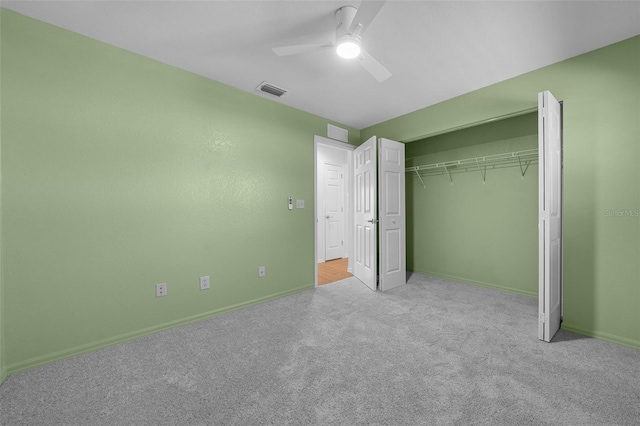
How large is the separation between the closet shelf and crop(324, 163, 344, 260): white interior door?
1810 millimetres

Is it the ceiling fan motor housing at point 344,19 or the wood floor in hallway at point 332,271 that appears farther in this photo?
the wood floor in hallway at point 332,271

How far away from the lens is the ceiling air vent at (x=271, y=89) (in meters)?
2.74

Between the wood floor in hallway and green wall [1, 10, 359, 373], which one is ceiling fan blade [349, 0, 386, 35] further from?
the wood floor in hallway

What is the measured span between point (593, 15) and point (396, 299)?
9.65 ft

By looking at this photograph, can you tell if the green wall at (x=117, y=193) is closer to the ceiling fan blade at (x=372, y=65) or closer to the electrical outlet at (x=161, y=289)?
the electrical outlet at (x=161, y=289)

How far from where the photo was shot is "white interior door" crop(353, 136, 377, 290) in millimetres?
3426

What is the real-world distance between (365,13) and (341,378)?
2.28m

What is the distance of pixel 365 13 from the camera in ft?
4.95

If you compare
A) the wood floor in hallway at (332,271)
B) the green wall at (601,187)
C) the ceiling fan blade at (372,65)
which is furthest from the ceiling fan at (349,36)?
the wood floor in hallway at (332,271)

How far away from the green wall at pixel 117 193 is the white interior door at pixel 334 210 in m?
2.51

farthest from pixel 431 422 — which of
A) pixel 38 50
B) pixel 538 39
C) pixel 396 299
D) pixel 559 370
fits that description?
pixel 38 50

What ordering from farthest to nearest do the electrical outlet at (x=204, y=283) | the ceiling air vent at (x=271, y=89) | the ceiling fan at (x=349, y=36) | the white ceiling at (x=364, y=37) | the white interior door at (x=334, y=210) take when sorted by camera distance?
the white interior door at (x=334, y=210) < the ceiling air vent at (x=271, y=89) < the electrical outlet at (x=204, y=283) < the white ceiling at (x=364, y=37) < the ceiling fan at (x=349, y=36)

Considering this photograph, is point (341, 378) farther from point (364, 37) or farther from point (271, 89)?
point (271, 89)

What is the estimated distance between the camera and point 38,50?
1.83 meters
